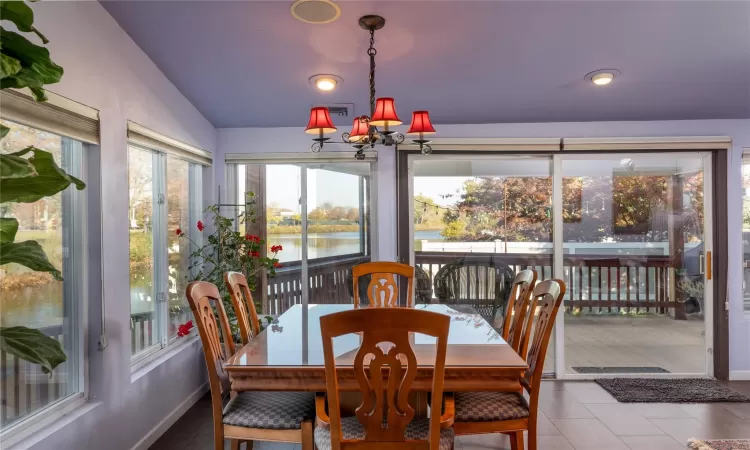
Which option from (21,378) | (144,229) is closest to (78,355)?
(21,378)

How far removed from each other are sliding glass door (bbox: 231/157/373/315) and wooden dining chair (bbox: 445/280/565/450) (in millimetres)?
2065

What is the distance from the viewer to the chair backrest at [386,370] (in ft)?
4.92

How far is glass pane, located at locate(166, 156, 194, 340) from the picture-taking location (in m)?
3.41

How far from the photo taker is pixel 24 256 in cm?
130

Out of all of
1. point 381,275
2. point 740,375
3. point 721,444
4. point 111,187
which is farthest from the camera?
point 740,375

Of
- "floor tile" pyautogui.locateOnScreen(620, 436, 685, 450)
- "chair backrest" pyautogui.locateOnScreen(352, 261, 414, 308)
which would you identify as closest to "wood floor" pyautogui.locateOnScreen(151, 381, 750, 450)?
"floor tile" pyautogui.locateOnScreen(620, 436, 685, 450)

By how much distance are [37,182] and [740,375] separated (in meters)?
4.85

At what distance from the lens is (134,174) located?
296cm

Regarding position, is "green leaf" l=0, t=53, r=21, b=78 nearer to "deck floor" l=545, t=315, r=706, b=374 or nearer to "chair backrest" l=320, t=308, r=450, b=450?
"chair backrest" l=320, t=308, r=450, b=450

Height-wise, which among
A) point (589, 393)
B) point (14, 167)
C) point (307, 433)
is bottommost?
point (589, 393)

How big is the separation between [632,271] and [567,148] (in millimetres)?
1229

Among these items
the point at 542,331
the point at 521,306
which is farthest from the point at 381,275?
the point at 542,331

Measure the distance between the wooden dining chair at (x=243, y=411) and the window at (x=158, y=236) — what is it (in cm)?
107

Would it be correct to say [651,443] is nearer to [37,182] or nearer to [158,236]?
[37,182]
